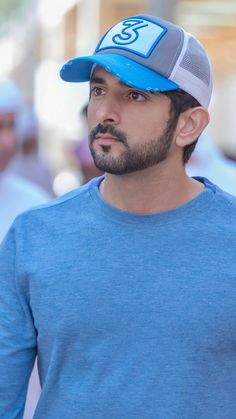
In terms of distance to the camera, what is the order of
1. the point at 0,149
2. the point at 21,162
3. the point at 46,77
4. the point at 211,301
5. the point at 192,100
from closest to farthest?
the point at 211,301 → the point at 192,100 → the point at 0,149 → the point at 21,162 → the point at 46,77

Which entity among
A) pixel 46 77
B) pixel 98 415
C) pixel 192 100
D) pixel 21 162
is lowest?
pixel 46 77

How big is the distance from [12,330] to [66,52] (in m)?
8.85

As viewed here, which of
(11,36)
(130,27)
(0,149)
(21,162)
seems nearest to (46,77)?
(11,36)

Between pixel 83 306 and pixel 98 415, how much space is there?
0.28 meters

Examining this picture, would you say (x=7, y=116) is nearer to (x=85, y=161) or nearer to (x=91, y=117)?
(x=85, y=161)

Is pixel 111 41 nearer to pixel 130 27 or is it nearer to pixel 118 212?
pixel 130 27

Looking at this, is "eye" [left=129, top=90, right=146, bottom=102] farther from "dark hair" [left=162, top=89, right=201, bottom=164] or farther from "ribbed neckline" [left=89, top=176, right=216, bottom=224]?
"ribbed neckline" [left=89, top=176, right=216, bottom=224]

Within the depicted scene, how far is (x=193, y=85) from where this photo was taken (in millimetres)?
2725

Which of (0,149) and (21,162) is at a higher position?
(0,149)

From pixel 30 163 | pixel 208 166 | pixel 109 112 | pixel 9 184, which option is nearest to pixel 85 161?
pixel 208 166

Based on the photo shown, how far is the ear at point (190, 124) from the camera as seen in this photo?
2.74m

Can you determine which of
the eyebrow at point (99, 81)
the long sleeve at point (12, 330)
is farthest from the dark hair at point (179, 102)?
the long sleeve at point (12, 330)

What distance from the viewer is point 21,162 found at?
8547mm

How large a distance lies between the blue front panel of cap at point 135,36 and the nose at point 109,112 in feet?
0.50
